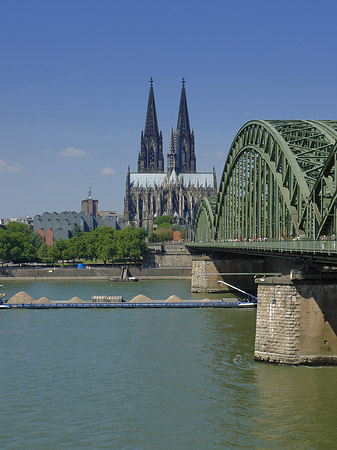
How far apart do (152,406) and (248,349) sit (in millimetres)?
13227

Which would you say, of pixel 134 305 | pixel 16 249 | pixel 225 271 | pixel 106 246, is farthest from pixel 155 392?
pixel 16 249

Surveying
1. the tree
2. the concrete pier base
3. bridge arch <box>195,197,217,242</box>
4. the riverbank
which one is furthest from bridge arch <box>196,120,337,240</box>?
the tree

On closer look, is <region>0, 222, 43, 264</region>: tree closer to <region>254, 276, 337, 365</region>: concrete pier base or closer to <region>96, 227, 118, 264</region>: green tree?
<region>96, 227, 118, 264</region>: green tree

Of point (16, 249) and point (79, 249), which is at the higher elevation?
point (79, 249)

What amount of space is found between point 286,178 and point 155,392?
854 inches

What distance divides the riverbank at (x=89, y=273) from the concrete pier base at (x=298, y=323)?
80815mm

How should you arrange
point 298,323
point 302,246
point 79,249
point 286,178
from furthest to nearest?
point 79,249, point 286,178, point 302,246, point 298,323

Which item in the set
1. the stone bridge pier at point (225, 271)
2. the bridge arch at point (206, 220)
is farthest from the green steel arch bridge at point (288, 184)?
the bridge arch at point (206, 220)

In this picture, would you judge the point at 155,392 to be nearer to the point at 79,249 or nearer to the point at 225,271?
the point at 225,271

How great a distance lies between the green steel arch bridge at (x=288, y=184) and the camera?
40.9m

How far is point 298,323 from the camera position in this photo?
38.6m

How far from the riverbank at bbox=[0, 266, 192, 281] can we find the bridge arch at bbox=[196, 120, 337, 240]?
33489mm

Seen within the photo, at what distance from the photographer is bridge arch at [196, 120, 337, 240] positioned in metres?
43.2

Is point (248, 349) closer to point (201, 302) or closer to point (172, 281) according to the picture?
point (201, 302)
